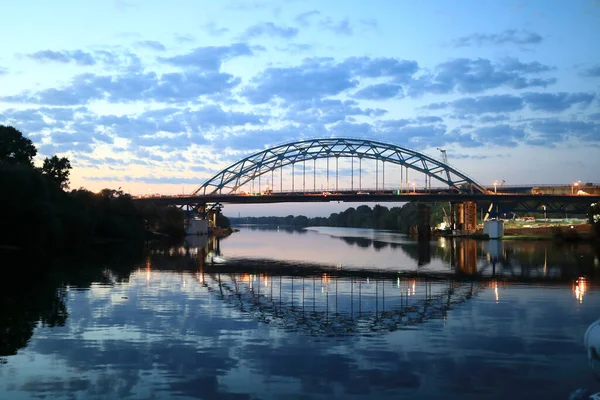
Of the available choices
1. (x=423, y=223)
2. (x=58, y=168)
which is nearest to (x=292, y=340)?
(x=58, y=168)

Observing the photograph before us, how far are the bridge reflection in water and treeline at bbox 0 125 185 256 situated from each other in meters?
14.0

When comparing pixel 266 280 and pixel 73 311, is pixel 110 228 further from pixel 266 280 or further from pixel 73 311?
pixel 73 311

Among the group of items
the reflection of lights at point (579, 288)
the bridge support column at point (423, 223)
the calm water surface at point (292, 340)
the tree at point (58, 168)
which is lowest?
the reflection of lights at point (579, 288)

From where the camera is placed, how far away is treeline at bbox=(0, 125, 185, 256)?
48.8m

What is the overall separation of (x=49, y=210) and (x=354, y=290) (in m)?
31.8

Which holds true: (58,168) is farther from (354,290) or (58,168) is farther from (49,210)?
(354,290)

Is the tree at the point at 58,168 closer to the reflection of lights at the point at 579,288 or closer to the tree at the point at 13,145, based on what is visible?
the tree at the point at 13,145

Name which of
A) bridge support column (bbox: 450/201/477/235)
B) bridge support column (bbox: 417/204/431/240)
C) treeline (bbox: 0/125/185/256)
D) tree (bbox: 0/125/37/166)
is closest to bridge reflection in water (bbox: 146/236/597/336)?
treeline (bbox: 0/125/185/256)

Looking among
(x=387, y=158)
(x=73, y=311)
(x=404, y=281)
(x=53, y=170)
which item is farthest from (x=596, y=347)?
(x=387, y=158)

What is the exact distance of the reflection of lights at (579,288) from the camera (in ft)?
81.9

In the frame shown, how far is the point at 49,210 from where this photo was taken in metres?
50.5

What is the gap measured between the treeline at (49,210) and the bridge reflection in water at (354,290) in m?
14.0

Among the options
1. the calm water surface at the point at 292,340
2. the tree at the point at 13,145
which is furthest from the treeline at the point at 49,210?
the calm water surface at the point at 292,340

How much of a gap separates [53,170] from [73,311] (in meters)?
71.6
